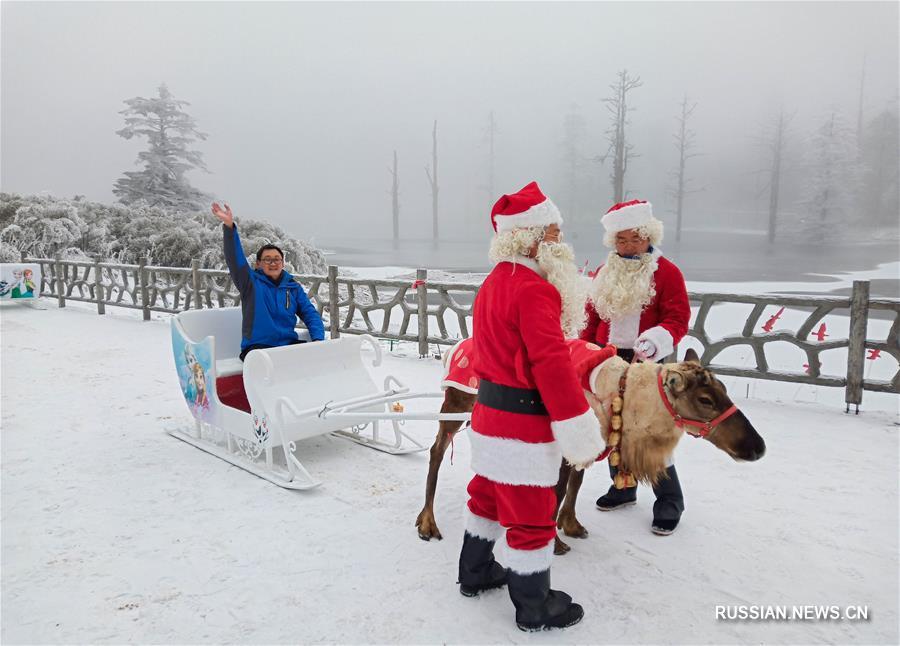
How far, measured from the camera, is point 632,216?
3051 millimetres

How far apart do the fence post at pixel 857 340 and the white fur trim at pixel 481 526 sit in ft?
14.2

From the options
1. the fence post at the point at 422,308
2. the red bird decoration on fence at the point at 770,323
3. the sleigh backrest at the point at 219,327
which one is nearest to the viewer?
the sleigh backrest at the point at 219,327

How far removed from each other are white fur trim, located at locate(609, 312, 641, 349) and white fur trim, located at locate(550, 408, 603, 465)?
1091 millimetres

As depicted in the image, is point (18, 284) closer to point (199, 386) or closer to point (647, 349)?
point (199, 386)

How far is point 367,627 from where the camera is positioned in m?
2.40

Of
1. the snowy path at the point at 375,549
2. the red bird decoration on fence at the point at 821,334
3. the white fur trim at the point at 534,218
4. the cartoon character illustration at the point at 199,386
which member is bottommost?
the snowy path at the point at 375,549

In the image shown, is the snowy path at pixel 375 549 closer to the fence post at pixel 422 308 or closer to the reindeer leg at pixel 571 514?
the reindeer leg at pixel 571 514

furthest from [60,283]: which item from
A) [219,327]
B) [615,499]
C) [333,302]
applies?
[615,499]

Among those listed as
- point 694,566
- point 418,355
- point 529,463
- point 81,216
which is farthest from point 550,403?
point 81,216

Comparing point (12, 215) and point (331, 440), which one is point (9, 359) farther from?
point (12, 215)

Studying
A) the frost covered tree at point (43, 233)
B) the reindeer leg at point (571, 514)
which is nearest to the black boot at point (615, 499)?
the reindeer leg at point (571, 514)

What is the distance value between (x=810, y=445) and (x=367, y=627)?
3709 mm

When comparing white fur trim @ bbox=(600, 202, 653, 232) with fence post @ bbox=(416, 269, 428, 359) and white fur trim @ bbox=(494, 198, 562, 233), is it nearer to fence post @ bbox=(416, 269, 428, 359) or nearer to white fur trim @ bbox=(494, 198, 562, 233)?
white fur trim @ bbox=(494, 198, 562, 233)

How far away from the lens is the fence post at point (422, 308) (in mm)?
7422
